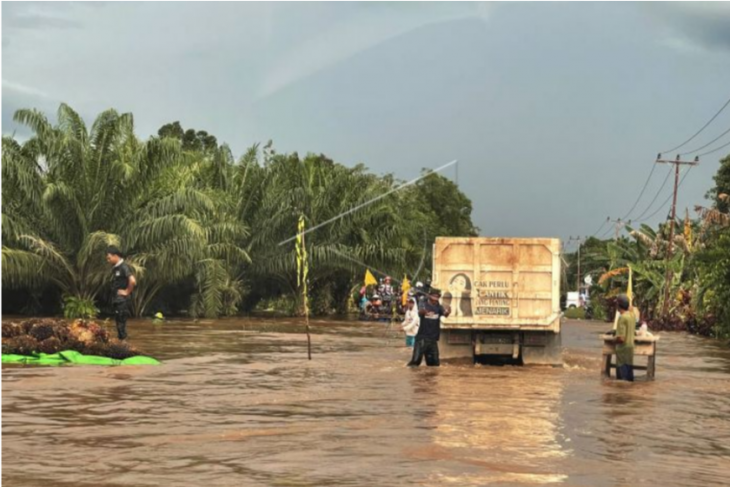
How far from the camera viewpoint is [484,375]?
16641 millimetres

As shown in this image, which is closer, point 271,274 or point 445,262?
point 445,262

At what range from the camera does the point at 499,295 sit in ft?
60.8

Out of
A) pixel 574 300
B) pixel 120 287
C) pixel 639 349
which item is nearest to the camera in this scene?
pixel 639 349

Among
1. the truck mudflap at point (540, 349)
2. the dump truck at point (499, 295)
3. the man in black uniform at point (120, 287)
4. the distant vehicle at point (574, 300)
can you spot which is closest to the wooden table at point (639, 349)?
the dump truck at point (499, 295)

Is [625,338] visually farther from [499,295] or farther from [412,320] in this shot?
[412,320]

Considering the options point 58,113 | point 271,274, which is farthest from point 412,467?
point 271,274

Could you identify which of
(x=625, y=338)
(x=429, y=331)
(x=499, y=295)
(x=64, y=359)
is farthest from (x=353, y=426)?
(x=499, y=295)

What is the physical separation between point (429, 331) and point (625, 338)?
3.31 metres

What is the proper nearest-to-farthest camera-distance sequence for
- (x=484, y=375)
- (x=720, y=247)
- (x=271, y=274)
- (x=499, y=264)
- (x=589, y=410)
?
(x=589, y=410) → (x=484, y=375) → (x=499, y=264) → (x=720, y=247) → (x=271, y=274)

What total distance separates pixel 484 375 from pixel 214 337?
10412 millimetres

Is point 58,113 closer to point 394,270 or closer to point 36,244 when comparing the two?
point 36,244

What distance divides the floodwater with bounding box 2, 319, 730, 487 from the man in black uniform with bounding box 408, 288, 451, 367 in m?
0.42

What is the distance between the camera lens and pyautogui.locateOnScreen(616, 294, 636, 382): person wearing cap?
51.0ft

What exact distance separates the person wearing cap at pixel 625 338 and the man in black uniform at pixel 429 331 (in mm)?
3034
